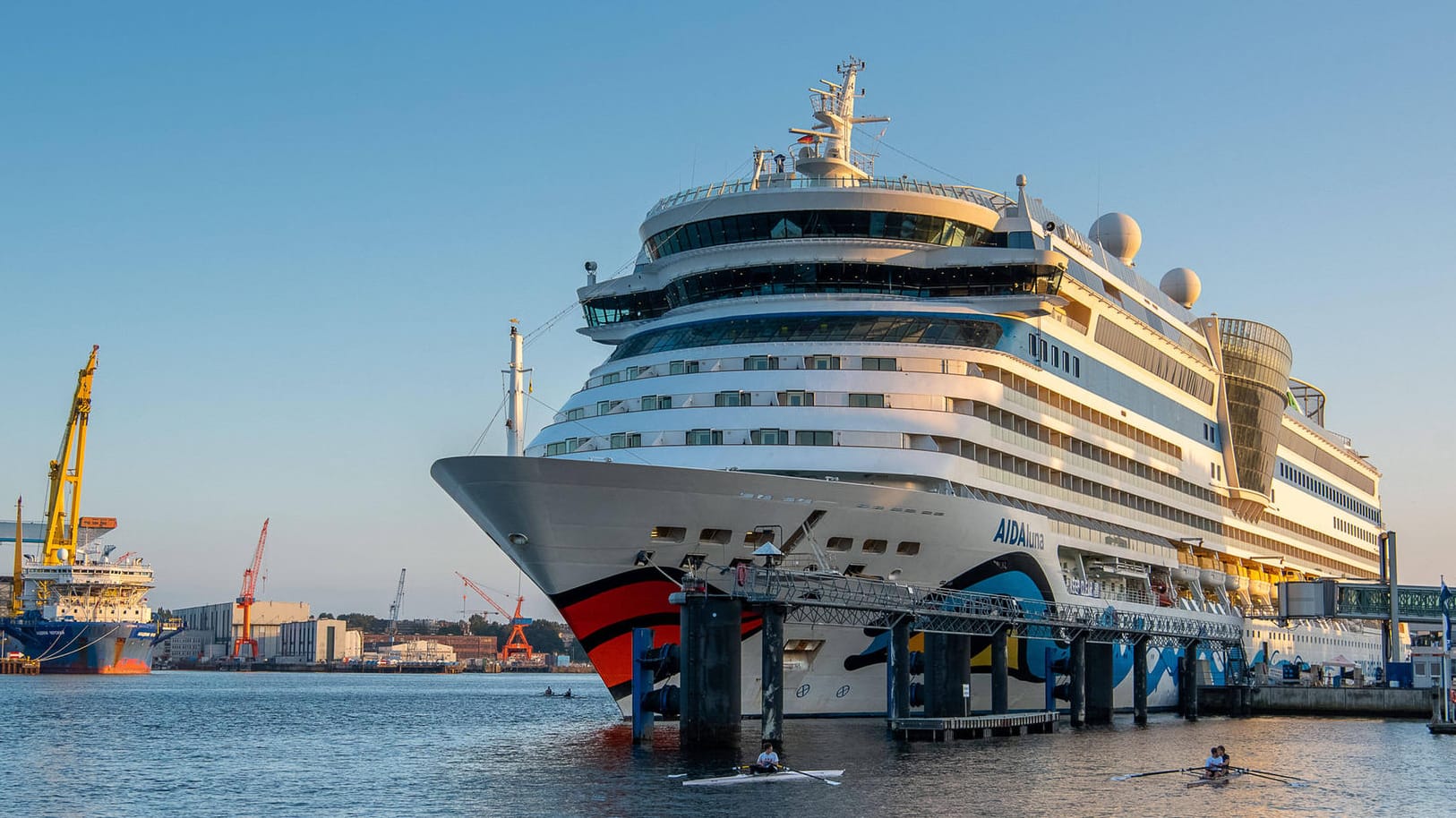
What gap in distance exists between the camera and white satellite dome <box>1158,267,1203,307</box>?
3024 inches

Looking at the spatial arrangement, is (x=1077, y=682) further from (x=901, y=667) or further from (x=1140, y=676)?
(x=901, y=667)

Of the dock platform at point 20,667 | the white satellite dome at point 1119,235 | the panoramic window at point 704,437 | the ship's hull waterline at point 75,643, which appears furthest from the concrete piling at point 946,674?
the dock platform at point 20,667

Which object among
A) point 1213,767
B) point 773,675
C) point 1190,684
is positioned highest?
point 773,675

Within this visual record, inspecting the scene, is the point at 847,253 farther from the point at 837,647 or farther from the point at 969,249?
the point at 837,647

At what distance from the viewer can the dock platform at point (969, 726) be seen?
41.6m

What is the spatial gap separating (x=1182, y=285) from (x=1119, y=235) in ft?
24.7

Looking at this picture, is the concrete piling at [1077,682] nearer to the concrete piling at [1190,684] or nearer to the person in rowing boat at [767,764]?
the concrete piling at [1190,684]

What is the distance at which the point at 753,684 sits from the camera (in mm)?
41750

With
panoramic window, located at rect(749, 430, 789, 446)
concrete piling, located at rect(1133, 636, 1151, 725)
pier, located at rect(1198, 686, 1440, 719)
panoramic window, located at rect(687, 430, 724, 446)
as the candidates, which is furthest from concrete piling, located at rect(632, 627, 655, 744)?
pier, located at rect(1198, 686, 1440, 719)

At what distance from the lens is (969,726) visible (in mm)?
43219

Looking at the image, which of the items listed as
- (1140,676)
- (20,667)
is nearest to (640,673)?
(1140,676)

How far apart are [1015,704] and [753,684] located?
12582 millimetres

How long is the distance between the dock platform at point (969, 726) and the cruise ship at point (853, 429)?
2.24 metres

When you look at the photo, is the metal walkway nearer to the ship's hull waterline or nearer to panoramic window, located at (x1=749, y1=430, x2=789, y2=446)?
panoramic window, located at (x1=749, y1=430, x2=789, y2=446)
